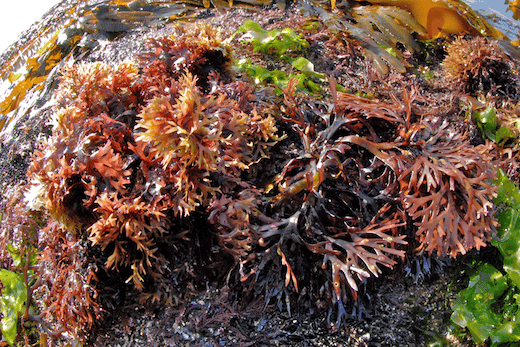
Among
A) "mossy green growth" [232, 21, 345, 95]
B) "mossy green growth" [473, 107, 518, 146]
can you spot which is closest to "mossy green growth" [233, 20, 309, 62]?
"mossy green growth" [232, 21, 345, 95]

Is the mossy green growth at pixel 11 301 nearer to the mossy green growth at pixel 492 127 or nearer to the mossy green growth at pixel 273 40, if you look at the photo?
Answer: the mossy green growth at pixel 273 40

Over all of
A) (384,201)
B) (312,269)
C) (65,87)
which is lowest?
(312,269)

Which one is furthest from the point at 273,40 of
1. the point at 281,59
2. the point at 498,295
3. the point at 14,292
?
the point at 14,292

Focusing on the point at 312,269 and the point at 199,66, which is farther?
the point at 199,66

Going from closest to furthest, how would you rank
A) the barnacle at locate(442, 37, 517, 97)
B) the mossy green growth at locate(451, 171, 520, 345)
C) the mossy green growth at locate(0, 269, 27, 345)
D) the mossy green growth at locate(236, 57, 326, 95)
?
the mossy green growth at locate(451, 171, 520, 345) → the mossy green growth at locate(0, 269, 27, 345) → the mossy green growth at locate(236, 57, 326, 95) → the barnacle at locate(442, 37, 517, 97)

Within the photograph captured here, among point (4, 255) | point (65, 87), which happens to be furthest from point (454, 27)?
point (4, 255)

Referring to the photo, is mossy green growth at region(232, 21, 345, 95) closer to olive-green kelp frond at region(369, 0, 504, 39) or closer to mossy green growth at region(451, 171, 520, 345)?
olive-green kelp frond at region(369, 0, 504, 39)

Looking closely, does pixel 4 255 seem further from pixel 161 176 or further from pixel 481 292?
pixel 481 292

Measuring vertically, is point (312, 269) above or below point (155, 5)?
below
